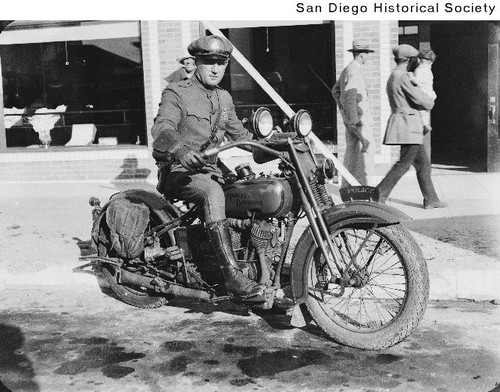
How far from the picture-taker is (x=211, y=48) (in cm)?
480

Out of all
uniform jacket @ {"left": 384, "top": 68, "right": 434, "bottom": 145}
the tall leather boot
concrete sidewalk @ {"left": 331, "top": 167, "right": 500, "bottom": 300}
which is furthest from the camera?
uniform jacket @ {"left": 384, "top": 68, "right": 434, "bottom": 145}

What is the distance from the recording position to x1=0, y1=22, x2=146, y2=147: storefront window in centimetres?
1180

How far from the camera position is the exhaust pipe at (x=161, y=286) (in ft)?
16.3

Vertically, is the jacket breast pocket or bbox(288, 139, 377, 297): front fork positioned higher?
the jacket breast pocket

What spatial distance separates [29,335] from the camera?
5.00m

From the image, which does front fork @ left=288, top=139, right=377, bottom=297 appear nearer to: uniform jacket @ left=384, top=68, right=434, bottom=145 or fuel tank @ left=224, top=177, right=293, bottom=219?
fuel tank @ left=224, top=177, right=293, bottom=219

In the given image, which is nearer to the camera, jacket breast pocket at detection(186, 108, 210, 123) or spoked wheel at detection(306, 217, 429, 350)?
spoked wheel at detection(306, 217, 429, 350)

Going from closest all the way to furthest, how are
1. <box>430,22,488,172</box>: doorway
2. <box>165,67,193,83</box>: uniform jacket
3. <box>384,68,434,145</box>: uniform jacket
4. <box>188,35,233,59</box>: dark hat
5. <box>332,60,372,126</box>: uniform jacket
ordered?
1. <box>188,35,233,59</box>: dark hat
2. <box>384,68,434,145</box>: uniform jacket
3. <box>332,60,372,126</box>: uniform jacket
4. <box>165,67,193,83</box>: uniform jacket
5. <box>430,22,488,172</box>: doorway

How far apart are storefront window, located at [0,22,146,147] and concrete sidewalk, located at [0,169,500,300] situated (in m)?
1.57

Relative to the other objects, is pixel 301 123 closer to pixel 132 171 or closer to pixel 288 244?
pixel 288 244

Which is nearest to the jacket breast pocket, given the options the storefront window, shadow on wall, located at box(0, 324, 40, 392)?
shadow on wall, located at box(0, 324, 40, 392)

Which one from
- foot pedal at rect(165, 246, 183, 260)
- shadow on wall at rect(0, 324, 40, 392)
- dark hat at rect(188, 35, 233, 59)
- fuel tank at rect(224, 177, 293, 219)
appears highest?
dark hat at rect(188, 35, 233, 59)

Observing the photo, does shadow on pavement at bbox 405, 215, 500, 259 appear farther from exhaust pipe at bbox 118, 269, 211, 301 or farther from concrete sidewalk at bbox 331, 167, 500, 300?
exhaust pipe at bbox 118, 269, 211, 301
